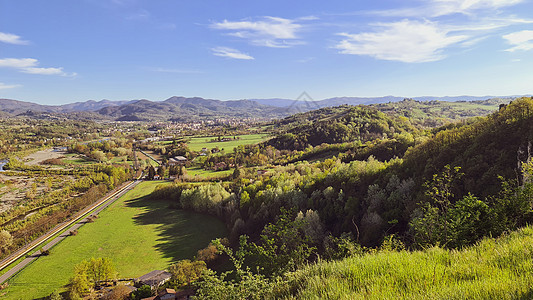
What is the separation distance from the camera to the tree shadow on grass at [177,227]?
2178 inches

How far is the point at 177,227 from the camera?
6812cm

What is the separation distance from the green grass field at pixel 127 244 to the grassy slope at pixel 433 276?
164 ft

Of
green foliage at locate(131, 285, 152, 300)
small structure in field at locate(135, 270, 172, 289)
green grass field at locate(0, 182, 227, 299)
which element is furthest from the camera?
green grass field at locate(0, 182, 227, 299)

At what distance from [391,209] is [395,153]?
1757 inches

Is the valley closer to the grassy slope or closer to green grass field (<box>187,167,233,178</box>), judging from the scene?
the grassy slope

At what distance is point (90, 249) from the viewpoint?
58.1m

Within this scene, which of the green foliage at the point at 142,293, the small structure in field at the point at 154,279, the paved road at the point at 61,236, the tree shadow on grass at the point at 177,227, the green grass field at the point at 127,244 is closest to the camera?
the green foliage at the point at 142,293

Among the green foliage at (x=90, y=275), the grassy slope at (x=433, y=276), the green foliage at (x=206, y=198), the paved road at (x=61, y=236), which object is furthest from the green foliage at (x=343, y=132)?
the grassy slope at (x=433, y=276)

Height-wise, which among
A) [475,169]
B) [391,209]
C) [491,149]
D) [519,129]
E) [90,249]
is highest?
[519,129]

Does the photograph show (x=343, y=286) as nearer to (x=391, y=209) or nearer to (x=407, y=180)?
(x=391, y=209)

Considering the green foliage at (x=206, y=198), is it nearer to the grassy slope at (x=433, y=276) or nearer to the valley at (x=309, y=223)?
the valley at (x=309, y=223)

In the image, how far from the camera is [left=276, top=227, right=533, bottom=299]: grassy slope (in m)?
4.28

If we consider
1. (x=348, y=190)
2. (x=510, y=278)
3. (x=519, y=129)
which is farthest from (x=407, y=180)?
(x=510, y=278)

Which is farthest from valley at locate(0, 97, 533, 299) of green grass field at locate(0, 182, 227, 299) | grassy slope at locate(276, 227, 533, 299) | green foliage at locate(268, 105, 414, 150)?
green foliage at locate(268, 105, 414, 150)
